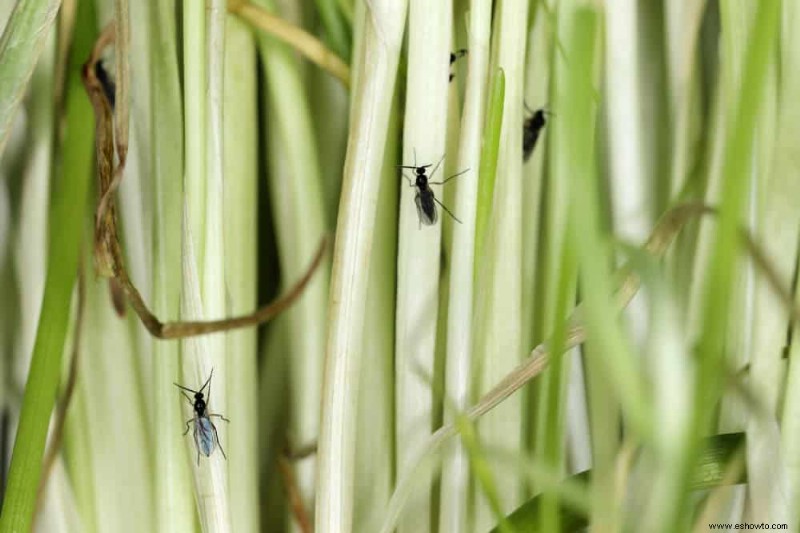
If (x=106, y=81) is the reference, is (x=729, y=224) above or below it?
below

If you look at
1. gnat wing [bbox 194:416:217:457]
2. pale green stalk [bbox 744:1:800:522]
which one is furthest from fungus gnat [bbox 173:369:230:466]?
pale green stalk [bbox 744:1:800:522]

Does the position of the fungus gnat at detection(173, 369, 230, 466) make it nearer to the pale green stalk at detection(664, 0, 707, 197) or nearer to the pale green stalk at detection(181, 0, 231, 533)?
the pale green stalk at detection(181, 0, 231, 533)

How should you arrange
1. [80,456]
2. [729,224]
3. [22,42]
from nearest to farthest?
[729,224] < [22,42] < [80,456]

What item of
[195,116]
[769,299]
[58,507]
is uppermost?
[195,116]

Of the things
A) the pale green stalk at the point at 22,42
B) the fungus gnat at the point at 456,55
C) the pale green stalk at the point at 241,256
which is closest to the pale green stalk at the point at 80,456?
the pale green stalk at the point at 241,256

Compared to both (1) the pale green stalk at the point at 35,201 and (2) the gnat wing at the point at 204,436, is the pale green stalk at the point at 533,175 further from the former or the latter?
(1) the pale green stalk at the point at 35,201

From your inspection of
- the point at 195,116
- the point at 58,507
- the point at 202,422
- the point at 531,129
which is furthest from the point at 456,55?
the point at 58,507

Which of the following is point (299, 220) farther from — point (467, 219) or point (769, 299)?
point (769, 299)
